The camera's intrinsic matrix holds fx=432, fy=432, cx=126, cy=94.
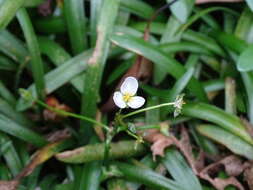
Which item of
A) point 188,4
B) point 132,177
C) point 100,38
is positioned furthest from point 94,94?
point 188,4

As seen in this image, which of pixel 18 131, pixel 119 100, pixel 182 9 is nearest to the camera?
pixel 119 100

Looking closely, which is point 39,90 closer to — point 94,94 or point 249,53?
point 94,94

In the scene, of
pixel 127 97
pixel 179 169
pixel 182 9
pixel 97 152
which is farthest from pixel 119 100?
pixel 182 9

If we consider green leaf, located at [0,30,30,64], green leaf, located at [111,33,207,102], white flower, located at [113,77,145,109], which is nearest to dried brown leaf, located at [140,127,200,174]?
green leaf, located at [111,33,207,102]

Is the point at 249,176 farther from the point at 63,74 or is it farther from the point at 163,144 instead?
the point at 63,74

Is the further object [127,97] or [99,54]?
[99,54]

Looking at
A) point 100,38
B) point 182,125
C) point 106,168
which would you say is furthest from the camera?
point 182,125
